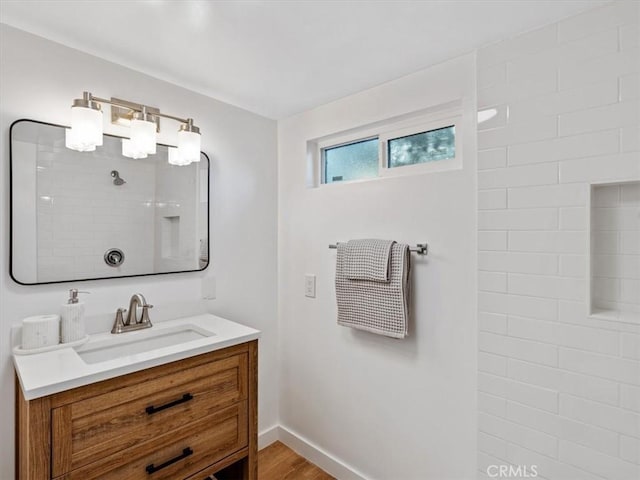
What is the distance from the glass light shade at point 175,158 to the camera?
171 cm

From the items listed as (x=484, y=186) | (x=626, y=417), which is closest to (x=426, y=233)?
(x=484, y=186)

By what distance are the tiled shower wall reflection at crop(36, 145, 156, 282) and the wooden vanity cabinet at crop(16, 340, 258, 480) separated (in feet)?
1.73

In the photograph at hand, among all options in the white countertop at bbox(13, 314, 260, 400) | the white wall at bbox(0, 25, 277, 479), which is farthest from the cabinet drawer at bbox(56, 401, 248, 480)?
the white wall at bbox(0, 25, 277, 479)

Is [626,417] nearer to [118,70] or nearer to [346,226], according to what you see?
[346,226]

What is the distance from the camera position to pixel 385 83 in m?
1.77

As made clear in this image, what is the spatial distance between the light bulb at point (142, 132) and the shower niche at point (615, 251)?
1.76m

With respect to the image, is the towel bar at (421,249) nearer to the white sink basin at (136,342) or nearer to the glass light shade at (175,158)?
the white sink basin at (136,342)

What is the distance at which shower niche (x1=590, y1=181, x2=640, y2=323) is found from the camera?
3.92ft

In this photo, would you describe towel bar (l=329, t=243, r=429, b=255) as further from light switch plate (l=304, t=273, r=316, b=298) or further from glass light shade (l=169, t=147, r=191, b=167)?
glass light shade (l=169, t=147, r=191, b=167)

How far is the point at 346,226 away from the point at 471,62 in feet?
3.15

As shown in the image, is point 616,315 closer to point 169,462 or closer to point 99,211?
point 169,462

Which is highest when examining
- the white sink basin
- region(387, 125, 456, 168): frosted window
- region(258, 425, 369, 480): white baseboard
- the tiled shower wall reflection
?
region(387, 125, 456, 168): frosted window

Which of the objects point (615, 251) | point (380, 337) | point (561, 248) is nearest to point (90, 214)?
point (380, 337)

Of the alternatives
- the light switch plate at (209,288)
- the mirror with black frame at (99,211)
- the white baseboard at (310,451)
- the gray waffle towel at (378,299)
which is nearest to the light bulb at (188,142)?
the mirror with black frame at (99,211)
